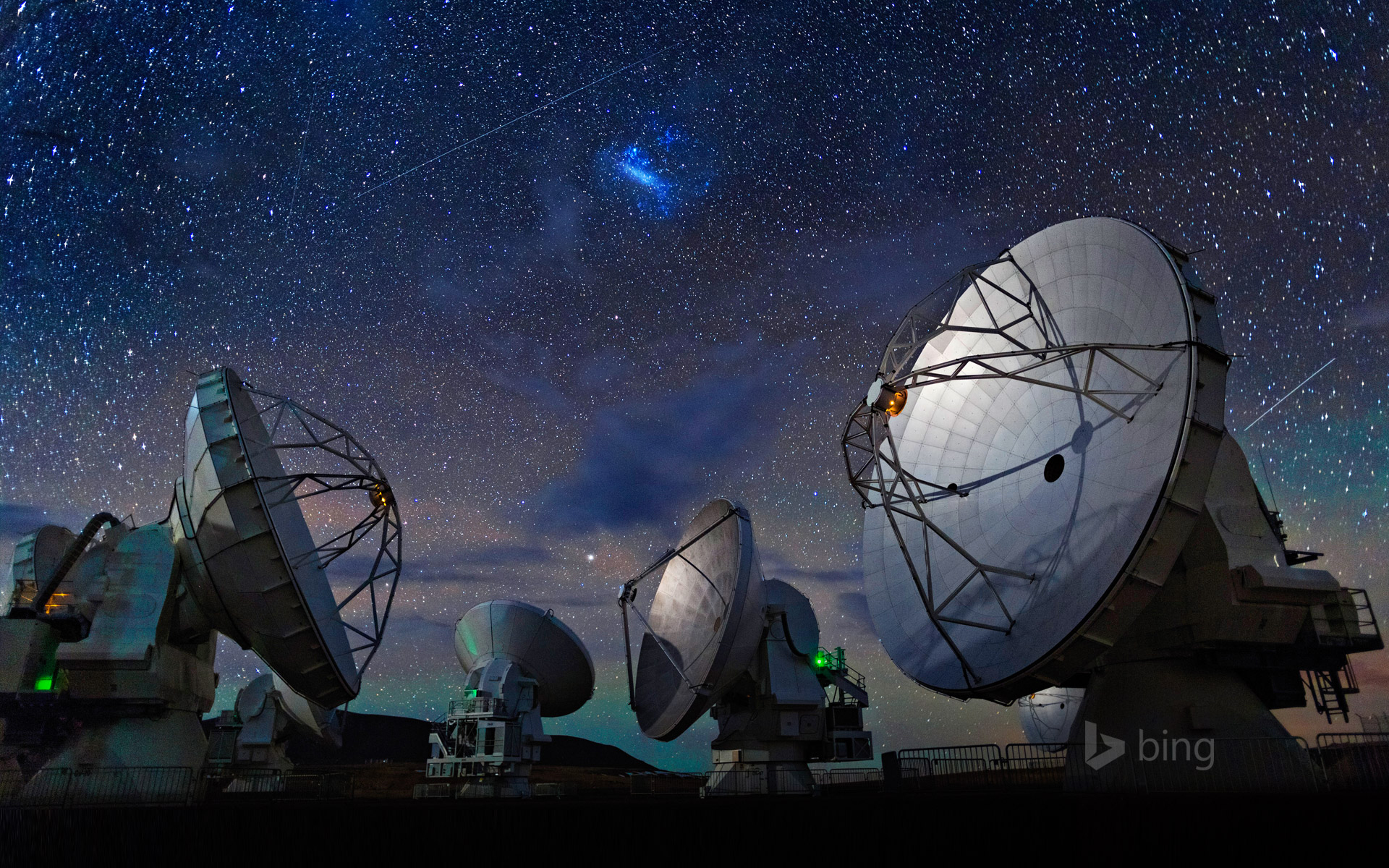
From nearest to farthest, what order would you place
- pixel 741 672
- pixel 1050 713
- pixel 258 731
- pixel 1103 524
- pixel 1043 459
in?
pixel 1103 524
pixel 1043 459
pixel 741 672
pixel 258 731
pixel 1050 713

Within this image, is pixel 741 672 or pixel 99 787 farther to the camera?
pixel 741 672

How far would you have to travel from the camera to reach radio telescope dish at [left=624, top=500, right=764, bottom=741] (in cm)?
2348

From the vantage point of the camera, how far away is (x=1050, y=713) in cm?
2867

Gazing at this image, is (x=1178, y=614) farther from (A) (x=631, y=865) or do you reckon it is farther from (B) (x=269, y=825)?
(B) (x=269, y=825)

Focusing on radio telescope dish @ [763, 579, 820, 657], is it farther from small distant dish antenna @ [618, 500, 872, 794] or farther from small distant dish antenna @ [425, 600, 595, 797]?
small distant dish antenna @ [425, 600, 595, 797]

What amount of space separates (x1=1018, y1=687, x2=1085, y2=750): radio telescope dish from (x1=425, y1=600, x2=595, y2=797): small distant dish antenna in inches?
591

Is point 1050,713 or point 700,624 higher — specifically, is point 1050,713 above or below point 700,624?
below

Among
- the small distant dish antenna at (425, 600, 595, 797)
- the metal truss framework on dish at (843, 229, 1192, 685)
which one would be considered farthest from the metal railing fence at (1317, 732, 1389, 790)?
the small distant dish antenna at (425, 600, 595, 797)

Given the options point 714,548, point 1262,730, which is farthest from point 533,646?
point 1262,730

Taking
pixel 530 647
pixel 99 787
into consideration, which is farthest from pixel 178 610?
pixel 530 647

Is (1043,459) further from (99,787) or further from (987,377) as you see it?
(99,787)

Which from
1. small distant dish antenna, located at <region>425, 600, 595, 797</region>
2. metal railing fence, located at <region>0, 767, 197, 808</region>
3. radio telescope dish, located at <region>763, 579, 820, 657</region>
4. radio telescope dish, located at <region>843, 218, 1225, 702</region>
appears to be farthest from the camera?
radio telescope dish, located at <region>763, 579, 820, 657</region>

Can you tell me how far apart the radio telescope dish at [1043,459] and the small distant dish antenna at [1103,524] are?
0.16ft

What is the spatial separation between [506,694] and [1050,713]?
17660mm
